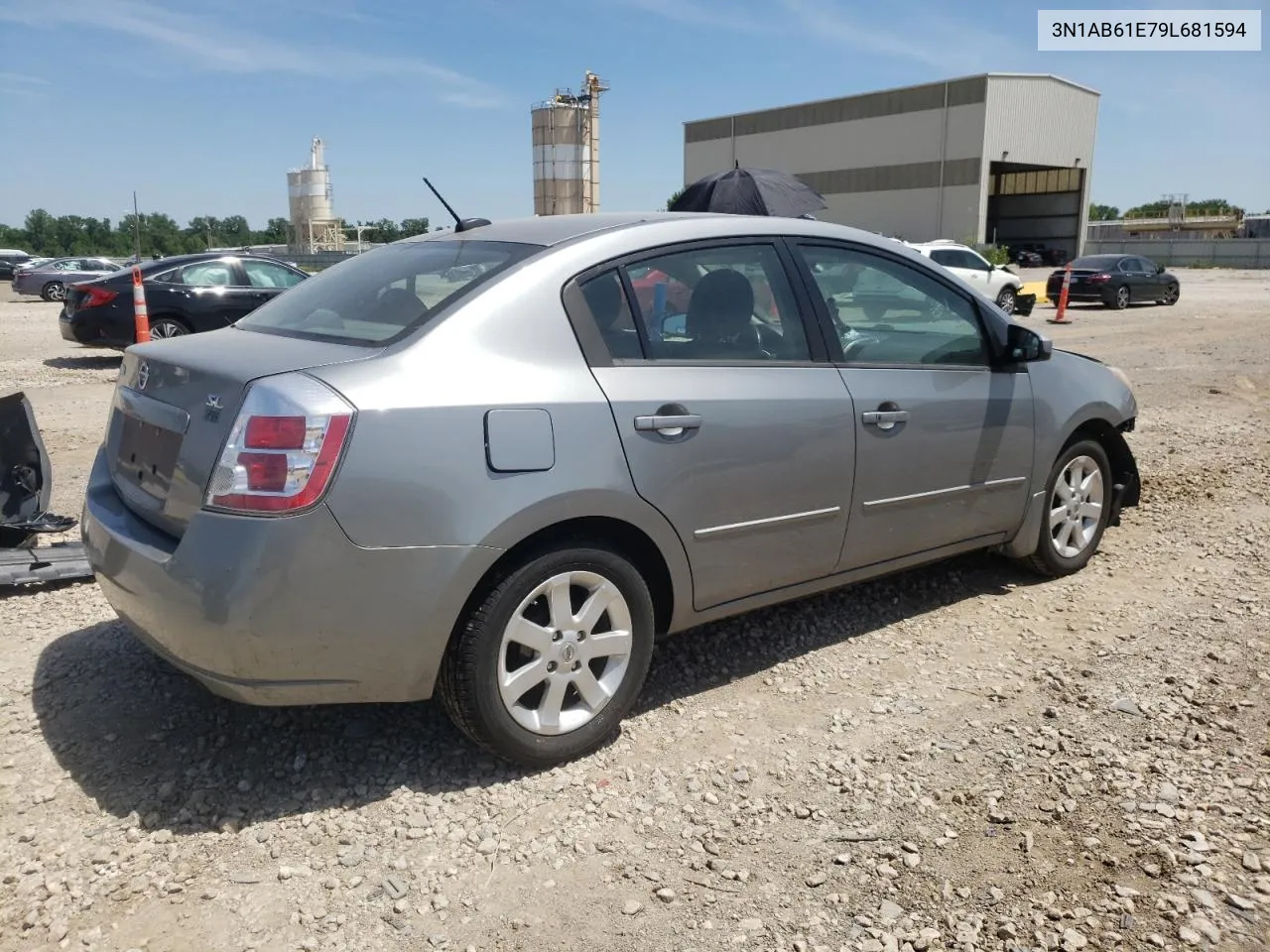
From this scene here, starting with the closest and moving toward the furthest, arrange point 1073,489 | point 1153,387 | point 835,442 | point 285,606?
point 285,606, point 835,442, point 1073,489, point 1153,387

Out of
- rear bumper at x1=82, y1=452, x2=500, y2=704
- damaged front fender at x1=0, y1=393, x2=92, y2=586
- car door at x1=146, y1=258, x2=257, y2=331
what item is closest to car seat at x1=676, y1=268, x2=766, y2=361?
rear bumper at x1=82, y1=452, x2=500, y2=704

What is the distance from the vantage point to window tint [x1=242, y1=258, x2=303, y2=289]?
13.8 m

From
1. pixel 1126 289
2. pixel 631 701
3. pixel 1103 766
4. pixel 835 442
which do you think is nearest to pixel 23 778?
pixel 631 701

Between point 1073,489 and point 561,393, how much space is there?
2.99 m

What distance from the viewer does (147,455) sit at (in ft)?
10.3

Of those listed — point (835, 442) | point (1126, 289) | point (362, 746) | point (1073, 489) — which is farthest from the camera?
point (1126, 289)

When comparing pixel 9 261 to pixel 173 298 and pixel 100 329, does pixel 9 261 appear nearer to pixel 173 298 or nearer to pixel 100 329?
pixel 100 329

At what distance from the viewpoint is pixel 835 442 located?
147 inches

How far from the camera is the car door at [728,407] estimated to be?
3268mm

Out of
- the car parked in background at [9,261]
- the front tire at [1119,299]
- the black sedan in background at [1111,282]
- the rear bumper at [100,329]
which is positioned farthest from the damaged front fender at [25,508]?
the car parked in background at [9,261]

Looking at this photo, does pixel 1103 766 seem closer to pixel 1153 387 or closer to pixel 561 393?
pixel 561 393

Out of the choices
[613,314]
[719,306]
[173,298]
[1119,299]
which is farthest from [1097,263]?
[613,314]

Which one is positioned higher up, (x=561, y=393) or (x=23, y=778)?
(x=561, y=393)

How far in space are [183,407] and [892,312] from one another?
2716 mm
